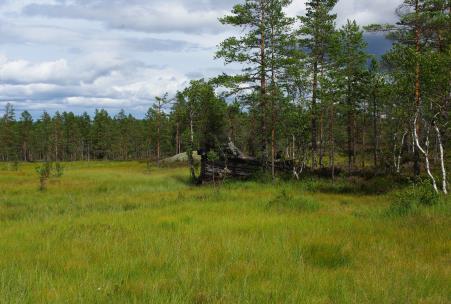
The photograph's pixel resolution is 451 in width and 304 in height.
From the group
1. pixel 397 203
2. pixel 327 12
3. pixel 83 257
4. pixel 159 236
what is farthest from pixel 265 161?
pixel 83 257

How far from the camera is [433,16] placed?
20188 millimetres

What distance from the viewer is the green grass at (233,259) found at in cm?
489

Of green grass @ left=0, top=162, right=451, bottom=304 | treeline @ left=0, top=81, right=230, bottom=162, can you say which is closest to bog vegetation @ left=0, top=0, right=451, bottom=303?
green grass @ left=0, top=162, right=451, bottom=304

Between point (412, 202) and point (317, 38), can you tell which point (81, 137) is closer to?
point (317, 38)

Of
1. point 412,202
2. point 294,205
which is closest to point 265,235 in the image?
point 294,205

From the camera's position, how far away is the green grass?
4887mm

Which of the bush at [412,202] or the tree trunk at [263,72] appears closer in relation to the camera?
the bush at [412,202]

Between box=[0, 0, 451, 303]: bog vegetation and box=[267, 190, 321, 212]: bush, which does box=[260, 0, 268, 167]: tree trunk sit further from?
box=[267, 190, 321, 212]: bush

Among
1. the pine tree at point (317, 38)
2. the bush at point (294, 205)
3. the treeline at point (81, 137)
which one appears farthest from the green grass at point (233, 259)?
the treeline at point (81, 137)

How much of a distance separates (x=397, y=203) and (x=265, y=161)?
1666 cm

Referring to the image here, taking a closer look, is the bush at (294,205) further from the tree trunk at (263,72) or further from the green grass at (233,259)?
the tree trunk at (263,72)

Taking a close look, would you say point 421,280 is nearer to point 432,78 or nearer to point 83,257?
point 83,257

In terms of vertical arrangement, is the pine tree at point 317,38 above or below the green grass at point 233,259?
above

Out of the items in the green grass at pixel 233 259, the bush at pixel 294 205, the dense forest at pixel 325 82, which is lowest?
the bush at pixel 294 205
